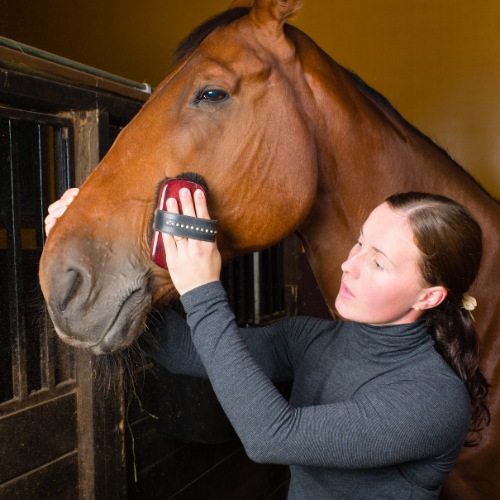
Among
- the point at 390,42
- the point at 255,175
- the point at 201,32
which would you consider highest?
the point at 390,42

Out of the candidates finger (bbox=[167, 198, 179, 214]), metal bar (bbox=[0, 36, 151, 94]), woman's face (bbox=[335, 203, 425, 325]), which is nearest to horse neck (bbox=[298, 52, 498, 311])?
woman's face (bbox=[335, 203, 425, 325])

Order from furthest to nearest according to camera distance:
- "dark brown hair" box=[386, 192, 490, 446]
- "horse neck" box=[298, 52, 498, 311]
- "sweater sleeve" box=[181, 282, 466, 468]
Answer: "horse neck" box=[298, 52, 498, 311], "dark brown hair" box=[386, 192, 490, 446], "sweater sleeve" box=[181, 282, 466, 468]

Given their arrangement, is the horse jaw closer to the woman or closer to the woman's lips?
the woman

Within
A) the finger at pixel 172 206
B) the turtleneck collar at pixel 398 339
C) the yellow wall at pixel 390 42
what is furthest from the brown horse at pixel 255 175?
the yellow wall at pixel 390 42

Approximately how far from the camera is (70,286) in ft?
3.34

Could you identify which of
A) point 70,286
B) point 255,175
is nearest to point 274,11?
A: point 255,175

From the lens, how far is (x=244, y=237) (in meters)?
1.27

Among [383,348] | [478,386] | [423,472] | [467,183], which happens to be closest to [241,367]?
[383,348]

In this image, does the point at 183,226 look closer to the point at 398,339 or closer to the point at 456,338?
the point at 398,339

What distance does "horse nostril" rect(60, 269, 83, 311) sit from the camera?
1.01 m

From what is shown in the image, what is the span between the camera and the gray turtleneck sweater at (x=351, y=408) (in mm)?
876

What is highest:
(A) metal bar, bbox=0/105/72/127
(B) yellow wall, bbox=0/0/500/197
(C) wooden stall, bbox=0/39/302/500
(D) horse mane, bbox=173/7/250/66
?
(B) yellow wall, bbox=0/0/500/197

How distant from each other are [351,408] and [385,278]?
9.7 inches

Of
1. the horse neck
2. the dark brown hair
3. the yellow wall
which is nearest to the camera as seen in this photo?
the dark brown hair
